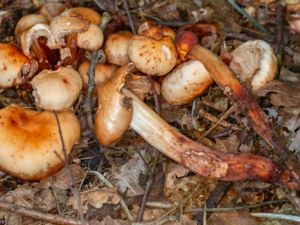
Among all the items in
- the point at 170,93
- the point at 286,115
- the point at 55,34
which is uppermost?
the point at 55,34

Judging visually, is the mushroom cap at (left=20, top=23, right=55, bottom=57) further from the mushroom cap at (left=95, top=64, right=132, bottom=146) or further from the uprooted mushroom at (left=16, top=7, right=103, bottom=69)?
the mushroom cap at (left=95, top=64, right=132, bottom=146)

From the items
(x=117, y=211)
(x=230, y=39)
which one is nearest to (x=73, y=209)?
(x=117, y=211)

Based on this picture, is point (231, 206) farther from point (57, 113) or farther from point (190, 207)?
point (57, 113)

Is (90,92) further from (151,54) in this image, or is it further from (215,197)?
Result: (215,197)

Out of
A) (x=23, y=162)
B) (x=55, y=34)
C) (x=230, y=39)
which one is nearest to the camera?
(x=23, y=162)

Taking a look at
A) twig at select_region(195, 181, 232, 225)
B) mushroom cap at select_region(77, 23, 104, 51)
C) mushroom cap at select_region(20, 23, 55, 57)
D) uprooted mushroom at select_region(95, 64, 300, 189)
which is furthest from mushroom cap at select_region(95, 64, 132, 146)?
twig at select_region(195, 181, 232, 225)

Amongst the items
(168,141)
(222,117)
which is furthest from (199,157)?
(222,117)
